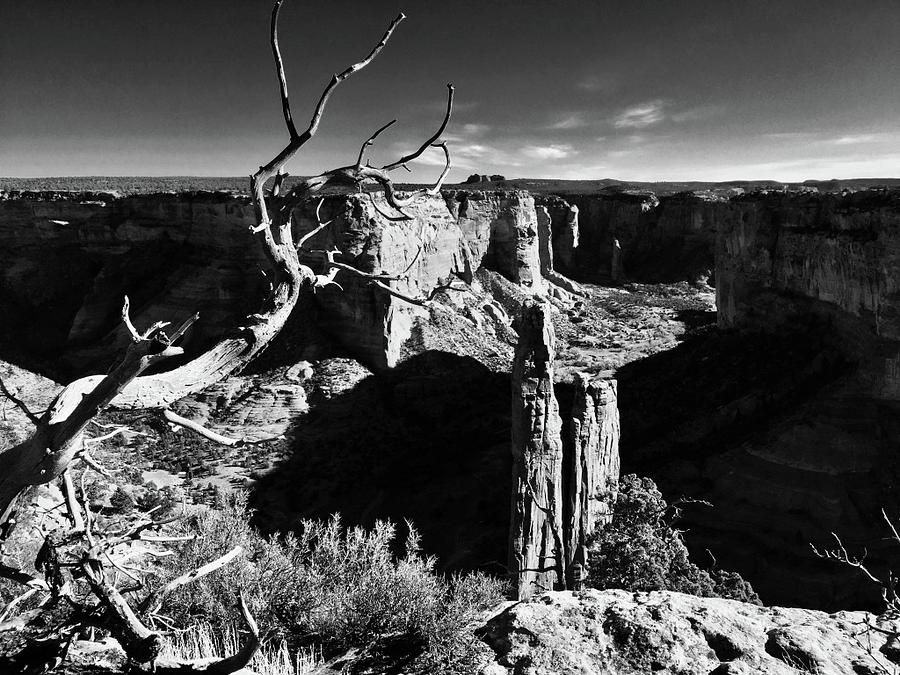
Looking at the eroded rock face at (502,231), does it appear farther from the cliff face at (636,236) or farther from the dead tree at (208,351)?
the dead tree at (208,351)

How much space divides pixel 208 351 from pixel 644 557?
13.5 meters

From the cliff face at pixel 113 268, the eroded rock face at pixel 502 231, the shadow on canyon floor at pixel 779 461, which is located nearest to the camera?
the shadow on canyon floor at pixel 779 461

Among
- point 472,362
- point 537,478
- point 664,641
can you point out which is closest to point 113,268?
point 472,362

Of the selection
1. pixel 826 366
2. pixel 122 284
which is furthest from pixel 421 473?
pixel 122 284

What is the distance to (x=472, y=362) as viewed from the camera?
3959cm

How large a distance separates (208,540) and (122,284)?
39574 millimetres

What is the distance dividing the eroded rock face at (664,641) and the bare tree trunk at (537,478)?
10.4 metres

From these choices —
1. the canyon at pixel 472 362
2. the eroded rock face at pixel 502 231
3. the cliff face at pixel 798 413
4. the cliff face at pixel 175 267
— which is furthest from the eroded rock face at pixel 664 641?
the eroded rock face at pixel 502 231

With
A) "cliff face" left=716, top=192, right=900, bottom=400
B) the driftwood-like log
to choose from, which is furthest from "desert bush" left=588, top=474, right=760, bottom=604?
"cliff face" left=716, top=192, right=900, bottom=400

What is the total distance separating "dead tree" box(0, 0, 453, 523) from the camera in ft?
14.8

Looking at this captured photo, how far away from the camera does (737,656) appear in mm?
6953

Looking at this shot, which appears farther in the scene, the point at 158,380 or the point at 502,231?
the point at 502,231

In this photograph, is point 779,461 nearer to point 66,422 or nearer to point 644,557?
point 644,557

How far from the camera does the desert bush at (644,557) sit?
49.4 feet
